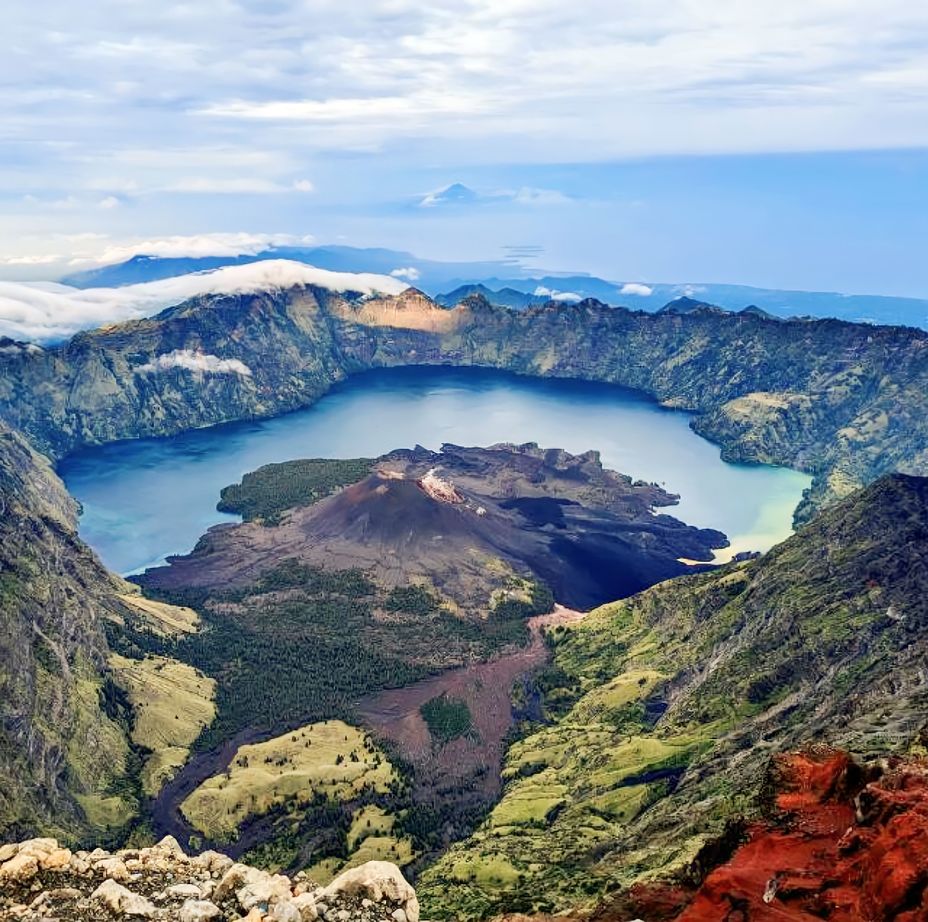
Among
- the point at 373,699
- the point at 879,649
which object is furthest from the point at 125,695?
the point at 879,649

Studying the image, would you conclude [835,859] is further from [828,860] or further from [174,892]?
[174,892]

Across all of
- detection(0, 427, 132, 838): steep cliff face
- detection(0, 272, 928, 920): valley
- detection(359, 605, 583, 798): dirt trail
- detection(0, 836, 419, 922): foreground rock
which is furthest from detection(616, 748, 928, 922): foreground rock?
detection(359, 605, 583, 798): dirt trail

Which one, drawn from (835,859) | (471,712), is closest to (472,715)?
(471,712)

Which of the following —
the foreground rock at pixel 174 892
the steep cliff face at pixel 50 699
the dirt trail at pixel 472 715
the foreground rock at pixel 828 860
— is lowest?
the dirt trail at pixel 472 715

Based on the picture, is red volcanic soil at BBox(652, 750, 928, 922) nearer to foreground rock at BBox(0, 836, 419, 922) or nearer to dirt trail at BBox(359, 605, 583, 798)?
foreground rock at BBox(0, 836, 419, 922)

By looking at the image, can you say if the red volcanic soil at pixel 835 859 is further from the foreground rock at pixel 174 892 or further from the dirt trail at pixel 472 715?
the dirt trail at pixel 472 715

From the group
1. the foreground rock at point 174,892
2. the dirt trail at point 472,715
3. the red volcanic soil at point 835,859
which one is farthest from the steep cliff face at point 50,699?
the red volcanic soil at point 835,859
